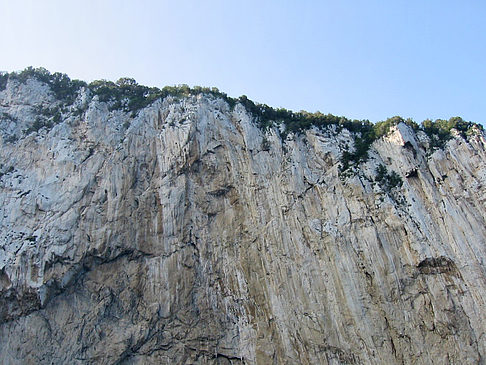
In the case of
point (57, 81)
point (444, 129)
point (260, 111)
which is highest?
point (57, 81)

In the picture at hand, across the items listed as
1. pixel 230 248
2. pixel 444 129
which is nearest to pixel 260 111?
pixel 230 248

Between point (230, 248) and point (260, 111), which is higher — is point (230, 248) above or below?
below

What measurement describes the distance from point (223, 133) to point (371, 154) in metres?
10.4

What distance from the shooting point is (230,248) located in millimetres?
23406

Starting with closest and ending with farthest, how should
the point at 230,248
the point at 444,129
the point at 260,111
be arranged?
1. the point at 230,248
2. the point at 444,129
3. the point at 260,111

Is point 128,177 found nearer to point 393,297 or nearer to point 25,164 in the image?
point 25,164

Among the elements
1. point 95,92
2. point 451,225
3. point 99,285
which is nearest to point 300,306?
point 451,225

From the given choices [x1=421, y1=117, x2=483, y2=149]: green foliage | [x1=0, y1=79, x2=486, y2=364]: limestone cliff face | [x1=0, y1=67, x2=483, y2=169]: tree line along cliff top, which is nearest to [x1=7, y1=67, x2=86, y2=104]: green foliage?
[x1=0, y1=67, x2=483, y2=169]: tree line along cliff top

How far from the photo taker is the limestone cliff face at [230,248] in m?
20.2

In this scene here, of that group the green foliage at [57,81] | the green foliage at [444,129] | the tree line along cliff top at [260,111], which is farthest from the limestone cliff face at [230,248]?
the green foliage at [57,81]

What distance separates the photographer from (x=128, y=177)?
24719 mm

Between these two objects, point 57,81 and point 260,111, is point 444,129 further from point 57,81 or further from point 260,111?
point 57,81

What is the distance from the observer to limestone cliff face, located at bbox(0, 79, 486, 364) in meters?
20.2

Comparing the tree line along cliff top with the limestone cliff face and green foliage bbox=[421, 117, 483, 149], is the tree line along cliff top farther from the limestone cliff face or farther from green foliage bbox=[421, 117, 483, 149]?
the limestone cliff face
